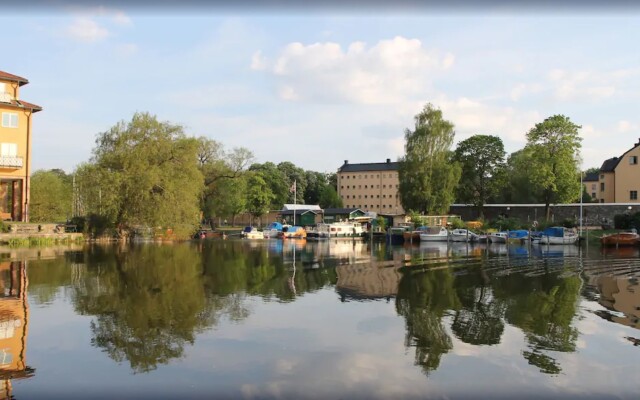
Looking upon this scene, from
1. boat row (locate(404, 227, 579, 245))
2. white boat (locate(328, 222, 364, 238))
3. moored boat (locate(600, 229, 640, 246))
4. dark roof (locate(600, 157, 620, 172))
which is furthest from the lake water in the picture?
dark roof (locate(600, 157, 620, 172))

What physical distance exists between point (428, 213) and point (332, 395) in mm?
62317

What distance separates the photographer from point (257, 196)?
8731 cm

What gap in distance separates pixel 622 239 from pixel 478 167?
27.6 meters

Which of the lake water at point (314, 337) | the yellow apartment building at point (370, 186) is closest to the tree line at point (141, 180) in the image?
the lake water at point (314, 337)

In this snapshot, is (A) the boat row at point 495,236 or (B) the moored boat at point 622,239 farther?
(A) the boat row at point 495,236

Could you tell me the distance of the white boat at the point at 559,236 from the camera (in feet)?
173

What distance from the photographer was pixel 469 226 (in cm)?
6531

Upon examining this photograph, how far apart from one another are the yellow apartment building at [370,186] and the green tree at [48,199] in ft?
256

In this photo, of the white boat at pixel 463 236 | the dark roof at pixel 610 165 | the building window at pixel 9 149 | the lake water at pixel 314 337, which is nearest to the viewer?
the lake water at pixel 314 337

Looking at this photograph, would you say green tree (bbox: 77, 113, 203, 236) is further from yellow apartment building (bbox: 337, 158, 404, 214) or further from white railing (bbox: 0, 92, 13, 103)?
yellow apartment building (bbox: 337, 158, 404, 214)

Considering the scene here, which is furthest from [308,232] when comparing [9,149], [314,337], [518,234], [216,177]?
[314,337]

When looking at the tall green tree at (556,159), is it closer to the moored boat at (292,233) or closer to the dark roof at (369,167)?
the moored boat at (292,233)

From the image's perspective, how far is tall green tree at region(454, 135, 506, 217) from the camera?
242 feet

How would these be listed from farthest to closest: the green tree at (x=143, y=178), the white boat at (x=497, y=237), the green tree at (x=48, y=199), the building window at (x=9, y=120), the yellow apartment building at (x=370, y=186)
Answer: the yellow apartment building at (x=370, y=186)
the green tree at (x=48, y=199)
the white boat at (x=497, y=237)
the green tree at (x=143, y=178)
the building window at (x=9, y=120)
